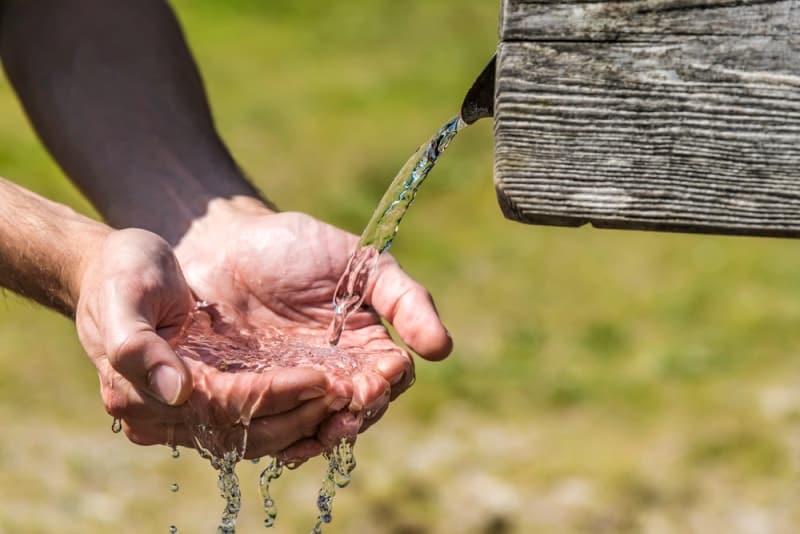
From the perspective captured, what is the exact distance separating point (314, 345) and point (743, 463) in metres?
2.20

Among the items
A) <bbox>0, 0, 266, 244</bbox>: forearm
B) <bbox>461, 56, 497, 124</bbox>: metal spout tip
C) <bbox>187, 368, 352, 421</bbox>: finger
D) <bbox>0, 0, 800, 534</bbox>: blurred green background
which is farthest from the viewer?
<bbox>0, 0, 800, 534</bbox>: blurred green background

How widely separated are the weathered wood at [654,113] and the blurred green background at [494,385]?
172 centimetres

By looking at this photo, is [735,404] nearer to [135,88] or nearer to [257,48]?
[135,88]

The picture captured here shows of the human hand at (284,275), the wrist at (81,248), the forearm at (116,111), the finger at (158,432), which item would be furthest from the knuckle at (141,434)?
the forearm at (116,111)

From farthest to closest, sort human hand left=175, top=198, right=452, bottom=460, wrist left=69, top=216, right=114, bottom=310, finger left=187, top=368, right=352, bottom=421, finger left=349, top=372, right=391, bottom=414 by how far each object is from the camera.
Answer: human hand left=175, top=198, right=452, bottom=460 < wrist left=69, top=216, right=114, bottom=310 < finger left=349, top=372, right=391, bottom=414 < finger left=187, top=368, right=352, bottom=421

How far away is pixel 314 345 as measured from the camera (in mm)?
2385

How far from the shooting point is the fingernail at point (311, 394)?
76.2 inches

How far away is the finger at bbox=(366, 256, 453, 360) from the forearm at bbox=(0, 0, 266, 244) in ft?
1.92

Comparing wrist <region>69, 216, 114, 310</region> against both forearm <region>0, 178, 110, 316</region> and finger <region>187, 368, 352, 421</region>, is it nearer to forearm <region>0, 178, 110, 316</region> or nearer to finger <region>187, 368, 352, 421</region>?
forearm <region>0, 178, 110, 316</region>

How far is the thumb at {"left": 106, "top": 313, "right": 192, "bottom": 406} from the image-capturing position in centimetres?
180

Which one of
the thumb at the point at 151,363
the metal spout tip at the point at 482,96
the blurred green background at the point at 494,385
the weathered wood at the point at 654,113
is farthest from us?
the blurred green background at the point at 494,385

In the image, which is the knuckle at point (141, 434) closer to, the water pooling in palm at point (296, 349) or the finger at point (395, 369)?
the water pooling in palm at point (296, 349)

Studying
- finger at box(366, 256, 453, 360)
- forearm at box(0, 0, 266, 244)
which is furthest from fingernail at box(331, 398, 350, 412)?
forearm at box(0, 0, 266, 244)

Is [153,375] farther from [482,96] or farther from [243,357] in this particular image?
[482,96]
